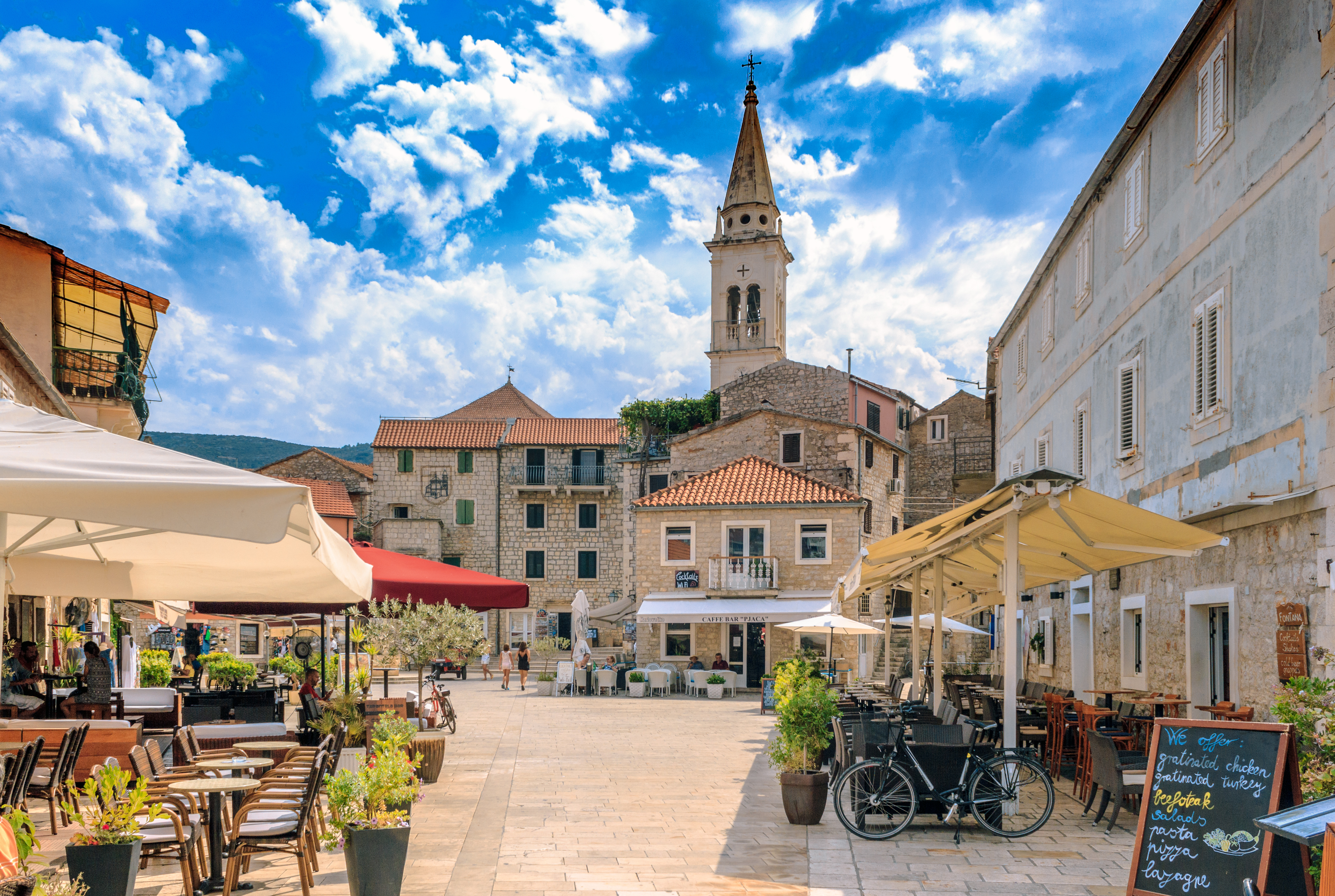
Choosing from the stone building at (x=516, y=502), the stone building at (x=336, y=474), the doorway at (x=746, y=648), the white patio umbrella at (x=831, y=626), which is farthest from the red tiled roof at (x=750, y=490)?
the stone building at (x=336, y=474)

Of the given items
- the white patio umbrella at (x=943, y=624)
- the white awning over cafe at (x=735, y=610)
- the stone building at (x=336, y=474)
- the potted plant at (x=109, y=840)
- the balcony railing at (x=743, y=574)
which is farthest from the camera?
the stone building at (x=336, y=474)

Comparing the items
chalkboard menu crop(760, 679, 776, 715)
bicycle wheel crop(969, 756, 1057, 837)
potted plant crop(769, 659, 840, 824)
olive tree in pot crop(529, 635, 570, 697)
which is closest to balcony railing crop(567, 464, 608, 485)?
olive tree in pot crop(529, 635, 570, 697)

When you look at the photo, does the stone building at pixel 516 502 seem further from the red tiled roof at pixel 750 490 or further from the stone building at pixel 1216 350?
the stone building at pixel 1216 350

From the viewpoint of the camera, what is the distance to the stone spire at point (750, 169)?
52.3 m

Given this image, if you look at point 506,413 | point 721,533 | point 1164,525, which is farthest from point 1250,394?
point 506,413

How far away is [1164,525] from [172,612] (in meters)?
15.4

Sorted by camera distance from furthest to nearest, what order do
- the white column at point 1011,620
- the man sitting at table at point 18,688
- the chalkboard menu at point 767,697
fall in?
the chalkboard menu at point 767,697 → the man sitting at table at point 18,688 → the white column at point 1011,620

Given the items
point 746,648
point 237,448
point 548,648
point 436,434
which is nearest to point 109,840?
point 746,648

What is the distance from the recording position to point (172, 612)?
18375mm

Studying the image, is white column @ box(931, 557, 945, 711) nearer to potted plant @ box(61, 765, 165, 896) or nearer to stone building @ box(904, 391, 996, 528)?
potted plant @ box(61, 765, 165, 896)

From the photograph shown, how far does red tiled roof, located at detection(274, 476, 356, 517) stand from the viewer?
135 feet

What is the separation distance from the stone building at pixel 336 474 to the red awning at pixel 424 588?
117 ft

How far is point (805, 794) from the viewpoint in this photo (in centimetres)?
829

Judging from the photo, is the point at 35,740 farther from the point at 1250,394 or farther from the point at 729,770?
the point at 1250,394
